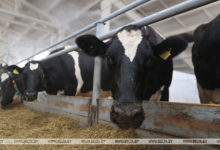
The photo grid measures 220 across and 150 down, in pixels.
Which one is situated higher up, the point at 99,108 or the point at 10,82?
the point at 10,82

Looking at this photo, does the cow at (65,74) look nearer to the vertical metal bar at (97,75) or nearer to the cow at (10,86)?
the cow at (10,86)

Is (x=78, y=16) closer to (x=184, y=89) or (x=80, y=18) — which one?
(x=80, y=18)

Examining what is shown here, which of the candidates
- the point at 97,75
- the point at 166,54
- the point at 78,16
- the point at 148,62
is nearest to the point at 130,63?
the point at 148,62

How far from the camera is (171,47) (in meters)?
1.61

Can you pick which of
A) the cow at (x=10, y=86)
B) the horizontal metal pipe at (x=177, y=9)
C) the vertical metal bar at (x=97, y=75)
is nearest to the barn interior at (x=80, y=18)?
the vertical metal bar at (x=97, y=75)

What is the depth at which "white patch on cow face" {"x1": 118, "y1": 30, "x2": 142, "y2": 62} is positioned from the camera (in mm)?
1423

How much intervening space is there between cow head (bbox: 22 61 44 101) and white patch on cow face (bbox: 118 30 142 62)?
2297 mm

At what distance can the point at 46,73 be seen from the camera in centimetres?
382

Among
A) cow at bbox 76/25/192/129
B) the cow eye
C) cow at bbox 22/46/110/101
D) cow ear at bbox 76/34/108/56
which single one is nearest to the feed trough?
cow at bbox 76/25/192/129

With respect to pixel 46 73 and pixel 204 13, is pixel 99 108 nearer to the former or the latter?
pixel 46 73

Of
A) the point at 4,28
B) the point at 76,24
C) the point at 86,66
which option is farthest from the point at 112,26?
the point at 4,28

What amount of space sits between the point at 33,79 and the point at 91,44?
2.11m

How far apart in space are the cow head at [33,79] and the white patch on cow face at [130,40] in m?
2.30

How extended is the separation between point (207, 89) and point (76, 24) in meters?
8.00
